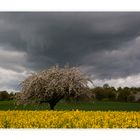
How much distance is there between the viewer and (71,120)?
10195 mm

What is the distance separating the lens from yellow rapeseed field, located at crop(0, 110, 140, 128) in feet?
33.0

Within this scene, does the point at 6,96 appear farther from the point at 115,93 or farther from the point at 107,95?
the point at 115,93

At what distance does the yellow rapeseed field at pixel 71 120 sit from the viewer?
396 inches

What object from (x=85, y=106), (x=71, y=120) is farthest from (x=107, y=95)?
(x=71, y=120)

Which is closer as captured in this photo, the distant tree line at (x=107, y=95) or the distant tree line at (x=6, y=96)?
the distant tree line at (x=6, y=96)

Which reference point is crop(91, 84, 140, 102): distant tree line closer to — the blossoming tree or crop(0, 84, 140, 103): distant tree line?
crop(0, 84, 140, 103): distant tree line

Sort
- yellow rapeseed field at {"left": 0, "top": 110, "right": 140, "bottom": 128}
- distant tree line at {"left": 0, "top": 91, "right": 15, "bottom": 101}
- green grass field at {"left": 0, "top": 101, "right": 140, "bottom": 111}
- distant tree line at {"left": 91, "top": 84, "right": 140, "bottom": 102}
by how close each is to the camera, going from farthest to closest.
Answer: green grass field at {"left": 0, "top": 101, "right": 140, "bottom": 111} → distant tree line at {"left": 91, "top": 84, "right": 140, "bottom": 102} → distant tree line at {"left": 0, "top": 91, "right": 15, "bottom": 101} → yellow rapeseed field at {"left": 0, "top": 110, "right": 140, "bottom": 128}

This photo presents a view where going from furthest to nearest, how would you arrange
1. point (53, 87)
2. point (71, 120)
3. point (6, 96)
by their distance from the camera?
point (53, 87), point (6, 96), point (71, 120)

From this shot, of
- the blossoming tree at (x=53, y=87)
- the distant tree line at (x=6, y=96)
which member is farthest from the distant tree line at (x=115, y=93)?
the distant tree line at (x=6, y=96)

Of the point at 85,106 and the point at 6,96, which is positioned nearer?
the point at 6,96

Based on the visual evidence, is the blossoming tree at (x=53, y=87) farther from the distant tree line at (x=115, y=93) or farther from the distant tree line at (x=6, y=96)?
the distant tree line at (x=115, y=93)

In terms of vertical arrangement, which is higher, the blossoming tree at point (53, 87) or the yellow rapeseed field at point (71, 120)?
the blossoming tree at point (53, 87)

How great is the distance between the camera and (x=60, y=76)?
11.5 m

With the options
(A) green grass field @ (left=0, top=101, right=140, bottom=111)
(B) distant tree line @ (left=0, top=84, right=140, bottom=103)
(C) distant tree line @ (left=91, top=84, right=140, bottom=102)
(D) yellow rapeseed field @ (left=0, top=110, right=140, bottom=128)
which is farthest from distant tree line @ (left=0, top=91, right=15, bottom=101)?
(C) distant tree line @ (left=91, top=84, right=140, bottom=102)
